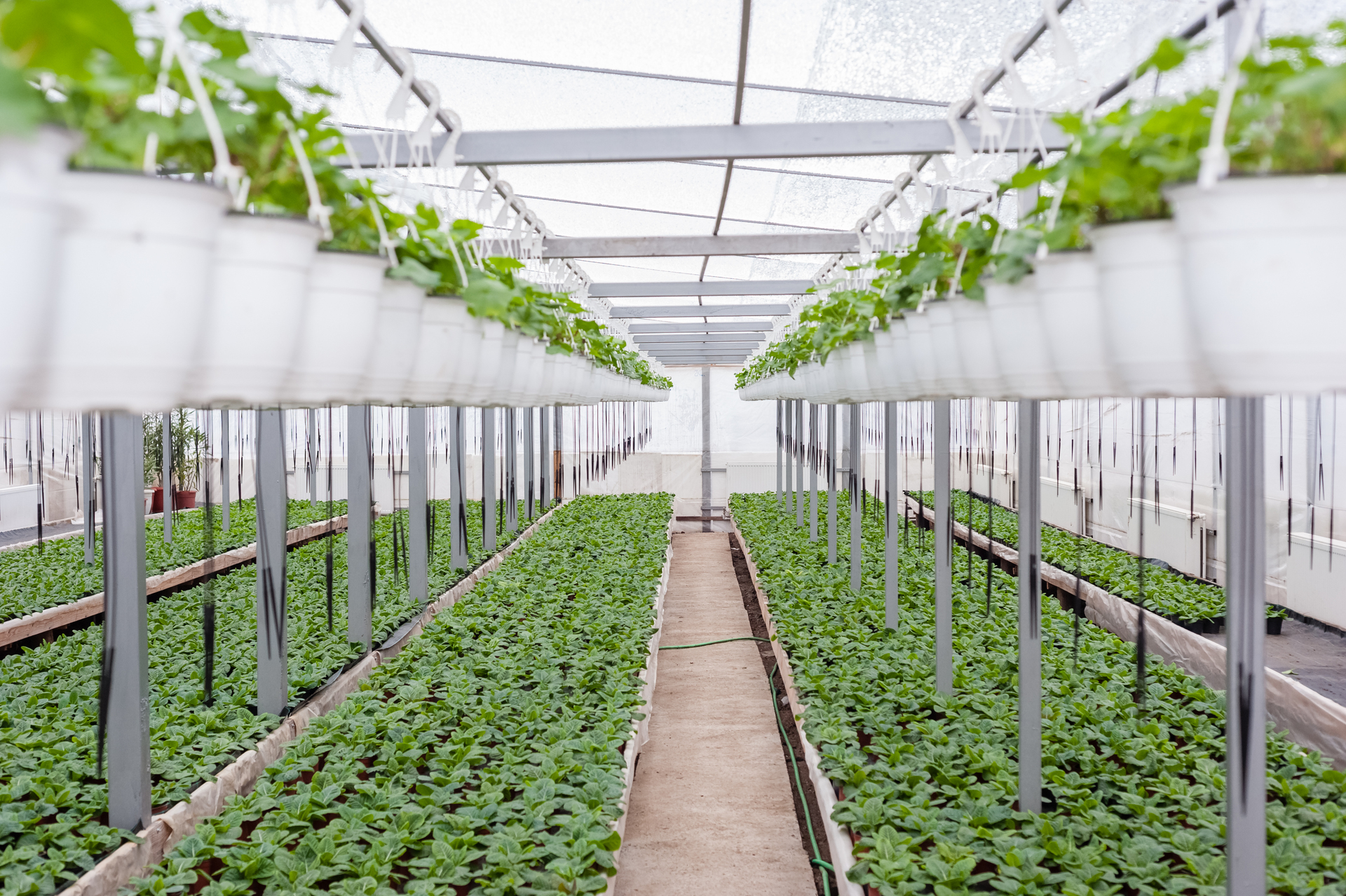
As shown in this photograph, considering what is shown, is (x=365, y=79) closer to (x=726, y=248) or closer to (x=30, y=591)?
(x=726, y=248)

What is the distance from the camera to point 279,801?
296cm

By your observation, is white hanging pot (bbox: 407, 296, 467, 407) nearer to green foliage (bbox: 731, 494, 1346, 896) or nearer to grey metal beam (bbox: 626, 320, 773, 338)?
green foliage (bbox: 731, 494, 1346, 896)

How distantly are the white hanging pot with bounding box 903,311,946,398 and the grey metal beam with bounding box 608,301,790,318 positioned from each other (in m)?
6.94

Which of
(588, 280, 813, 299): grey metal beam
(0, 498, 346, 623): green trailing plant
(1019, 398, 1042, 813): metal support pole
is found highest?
(588, 280, 813, 299): grey metal beam

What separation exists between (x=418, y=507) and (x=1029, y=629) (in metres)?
4.12

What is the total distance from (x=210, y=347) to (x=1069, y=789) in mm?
2911

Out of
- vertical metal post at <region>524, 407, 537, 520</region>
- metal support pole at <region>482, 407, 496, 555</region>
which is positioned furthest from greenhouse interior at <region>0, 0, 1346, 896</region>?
vertical metal post at <region>524, 407, 537, 520</region>

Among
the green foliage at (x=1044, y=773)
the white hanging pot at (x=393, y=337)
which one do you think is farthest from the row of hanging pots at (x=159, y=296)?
the green foliage at (x=1044, y=773)

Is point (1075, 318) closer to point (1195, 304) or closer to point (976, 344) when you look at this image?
point (1195, 304)

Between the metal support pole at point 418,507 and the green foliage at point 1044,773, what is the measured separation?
2.45 metres

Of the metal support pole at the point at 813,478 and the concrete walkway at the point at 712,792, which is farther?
the metal support pole at the point at 813,478

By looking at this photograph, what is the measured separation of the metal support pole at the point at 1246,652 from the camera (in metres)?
1.84

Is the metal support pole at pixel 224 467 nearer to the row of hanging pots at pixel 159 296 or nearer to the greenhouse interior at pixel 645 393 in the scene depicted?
the greenhouse interior at pixel 645 393

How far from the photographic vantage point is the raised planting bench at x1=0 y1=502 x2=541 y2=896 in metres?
2.67
